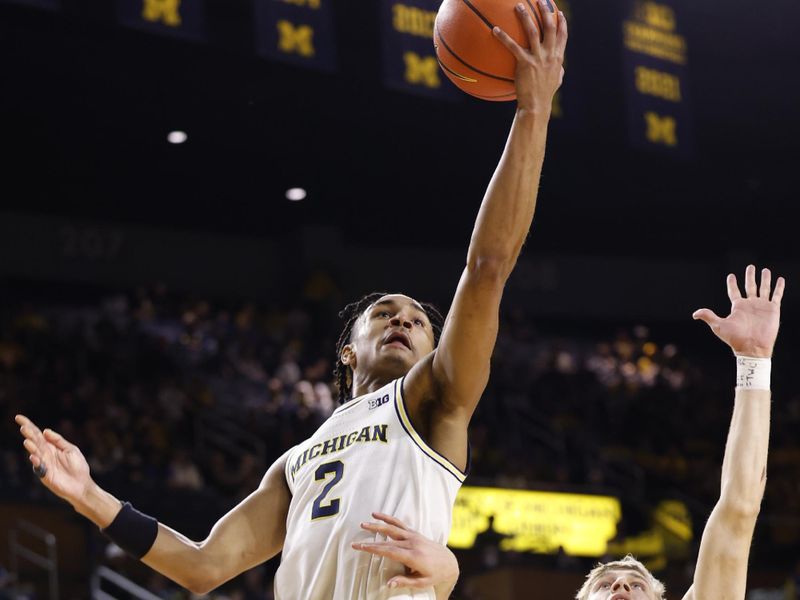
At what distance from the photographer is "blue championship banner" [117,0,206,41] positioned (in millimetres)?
9930

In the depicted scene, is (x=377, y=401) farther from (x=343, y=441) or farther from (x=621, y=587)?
(x=621, y=587)

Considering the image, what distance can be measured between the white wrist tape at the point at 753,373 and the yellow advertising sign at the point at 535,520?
30.3 feet

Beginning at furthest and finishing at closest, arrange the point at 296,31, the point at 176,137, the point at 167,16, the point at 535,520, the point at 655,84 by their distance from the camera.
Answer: the point at 176,137 → the point at 535,520 → the point at 655,84 → the point at 296,31 → the point at 167,16

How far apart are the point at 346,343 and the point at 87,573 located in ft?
22.4

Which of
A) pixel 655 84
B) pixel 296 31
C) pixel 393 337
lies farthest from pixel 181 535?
pixel 655 84

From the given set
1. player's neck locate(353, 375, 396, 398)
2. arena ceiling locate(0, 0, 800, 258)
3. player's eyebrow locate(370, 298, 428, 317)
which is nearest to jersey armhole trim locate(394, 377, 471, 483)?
player's neck locate(353, 375, 396, 398)

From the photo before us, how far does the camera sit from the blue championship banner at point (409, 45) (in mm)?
10992

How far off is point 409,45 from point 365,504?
28.1 ft

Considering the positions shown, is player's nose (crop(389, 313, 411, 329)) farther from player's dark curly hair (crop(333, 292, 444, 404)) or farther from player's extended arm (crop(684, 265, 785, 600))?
player's extended arm (crop(684, 265, 785, 600))

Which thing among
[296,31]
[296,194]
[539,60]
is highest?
[296,194]

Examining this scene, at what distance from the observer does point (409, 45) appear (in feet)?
36.3

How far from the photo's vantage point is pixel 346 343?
3.88 m

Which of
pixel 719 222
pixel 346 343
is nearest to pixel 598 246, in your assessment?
pixel 719 222

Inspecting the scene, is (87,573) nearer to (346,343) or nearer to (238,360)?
(238,360)
